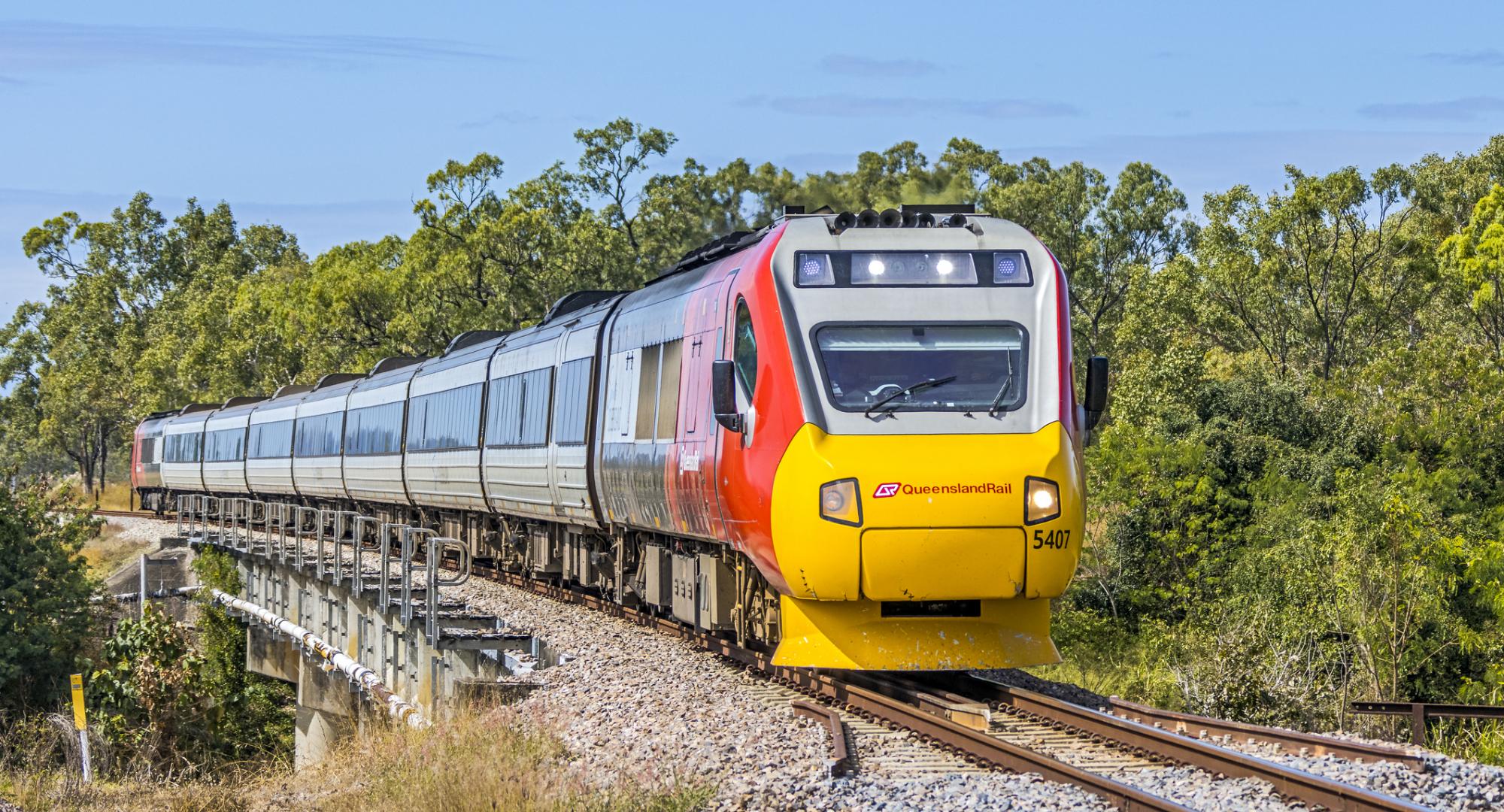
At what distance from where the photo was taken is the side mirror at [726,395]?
11.1 meters

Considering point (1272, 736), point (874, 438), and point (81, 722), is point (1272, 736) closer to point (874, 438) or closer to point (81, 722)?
point (874, 438)

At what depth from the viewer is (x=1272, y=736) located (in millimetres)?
9594

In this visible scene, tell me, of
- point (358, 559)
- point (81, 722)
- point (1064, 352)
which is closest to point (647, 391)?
point (1064, 352)

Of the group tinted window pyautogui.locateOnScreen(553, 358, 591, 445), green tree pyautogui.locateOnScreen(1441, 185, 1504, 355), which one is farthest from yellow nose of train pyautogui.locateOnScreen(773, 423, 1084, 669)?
green tree pyautogui.locateOnScreen(1441, 185, 1504, 355)

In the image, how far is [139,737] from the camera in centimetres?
2955

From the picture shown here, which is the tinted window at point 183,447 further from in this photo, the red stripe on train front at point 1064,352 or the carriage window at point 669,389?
the red stripe on train front at point 1064,352

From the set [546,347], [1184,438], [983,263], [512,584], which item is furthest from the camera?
[1184,438]

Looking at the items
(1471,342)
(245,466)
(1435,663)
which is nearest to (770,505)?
(1435,663)

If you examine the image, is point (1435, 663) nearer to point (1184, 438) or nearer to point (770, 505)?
point (1184, 438)

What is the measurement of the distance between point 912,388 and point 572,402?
22.4 feet

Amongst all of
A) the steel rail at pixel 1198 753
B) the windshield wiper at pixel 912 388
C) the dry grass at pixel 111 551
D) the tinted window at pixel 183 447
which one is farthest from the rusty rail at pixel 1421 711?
the dry grass at pixel 111 551

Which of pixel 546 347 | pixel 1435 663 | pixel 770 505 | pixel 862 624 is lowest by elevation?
pixel 1435 663

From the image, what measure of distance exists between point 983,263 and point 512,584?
12141 millimetres

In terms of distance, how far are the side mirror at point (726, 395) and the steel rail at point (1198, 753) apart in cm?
251
